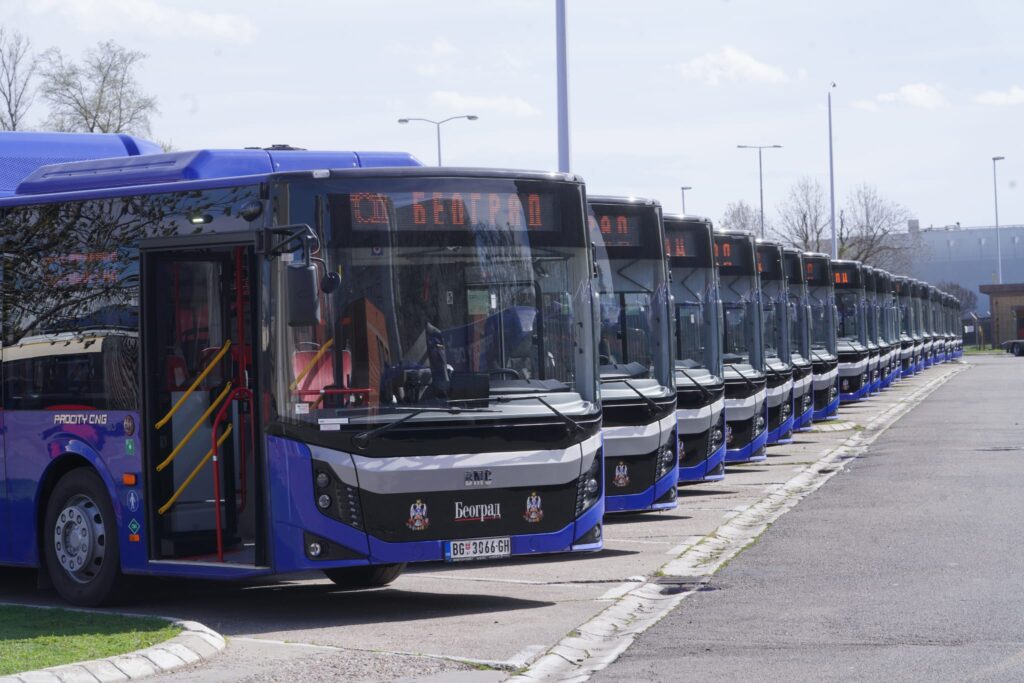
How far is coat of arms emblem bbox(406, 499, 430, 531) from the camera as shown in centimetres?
1073

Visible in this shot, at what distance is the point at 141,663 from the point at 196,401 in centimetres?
306

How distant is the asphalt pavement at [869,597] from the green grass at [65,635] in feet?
9.46

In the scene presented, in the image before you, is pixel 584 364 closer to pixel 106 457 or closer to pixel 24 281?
pixel 106 457

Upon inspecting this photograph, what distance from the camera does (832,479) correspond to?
2119cm

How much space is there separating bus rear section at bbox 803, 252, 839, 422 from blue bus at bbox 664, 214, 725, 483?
12472 mm

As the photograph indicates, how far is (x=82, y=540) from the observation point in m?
11.9

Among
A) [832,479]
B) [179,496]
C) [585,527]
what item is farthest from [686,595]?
[832,479]

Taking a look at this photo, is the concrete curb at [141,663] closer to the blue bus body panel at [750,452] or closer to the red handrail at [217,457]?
the red handrail at [217,457]

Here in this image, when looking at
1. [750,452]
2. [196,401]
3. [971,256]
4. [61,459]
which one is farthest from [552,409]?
[971,256]

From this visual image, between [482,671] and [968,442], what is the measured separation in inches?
767

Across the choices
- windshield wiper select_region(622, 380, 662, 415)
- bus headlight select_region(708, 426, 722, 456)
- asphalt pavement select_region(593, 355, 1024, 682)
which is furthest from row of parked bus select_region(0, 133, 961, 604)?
bus headlight select_region(708, 426, 722, 456)

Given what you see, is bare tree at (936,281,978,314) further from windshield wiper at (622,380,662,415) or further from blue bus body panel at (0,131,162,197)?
blue bus body panel at (0,131,162,197)

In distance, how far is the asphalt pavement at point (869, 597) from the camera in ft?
28.5

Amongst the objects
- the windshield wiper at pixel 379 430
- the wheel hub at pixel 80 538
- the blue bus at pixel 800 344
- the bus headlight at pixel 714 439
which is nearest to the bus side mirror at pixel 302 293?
the windshield wiper at pixel 379 430
